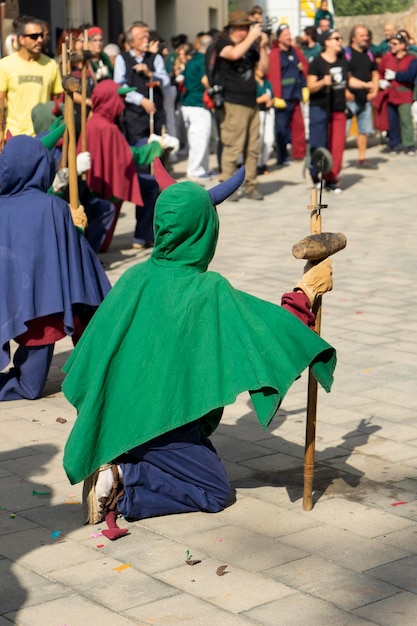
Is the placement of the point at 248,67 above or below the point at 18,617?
above

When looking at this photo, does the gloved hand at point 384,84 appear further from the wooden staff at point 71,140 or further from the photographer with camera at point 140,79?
the wooden staff at point 71,140

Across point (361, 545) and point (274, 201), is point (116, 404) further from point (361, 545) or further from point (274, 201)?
point (274, 201)

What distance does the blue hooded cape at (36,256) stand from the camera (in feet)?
22.4

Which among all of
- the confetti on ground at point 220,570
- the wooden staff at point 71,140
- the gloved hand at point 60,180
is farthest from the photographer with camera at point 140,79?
the confetti on ground at point 220,570

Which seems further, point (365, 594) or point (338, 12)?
point (338, 12)

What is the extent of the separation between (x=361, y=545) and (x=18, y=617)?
1377 mm

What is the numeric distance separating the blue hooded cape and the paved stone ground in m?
0.56

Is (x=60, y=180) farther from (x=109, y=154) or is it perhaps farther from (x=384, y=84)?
(x=384, y=84)

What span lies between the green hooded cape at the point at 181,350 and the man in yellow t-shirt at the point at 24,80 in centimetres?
641

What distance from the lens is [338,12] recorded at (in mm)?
39531

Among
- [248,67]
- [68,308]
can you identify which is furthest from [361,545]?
[248,67]

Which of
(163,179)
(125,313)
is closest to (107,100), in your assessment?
(163,179)

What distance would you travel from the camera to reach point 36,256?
687 cm

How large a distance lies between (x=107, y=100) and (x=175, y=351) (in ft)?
22.7
